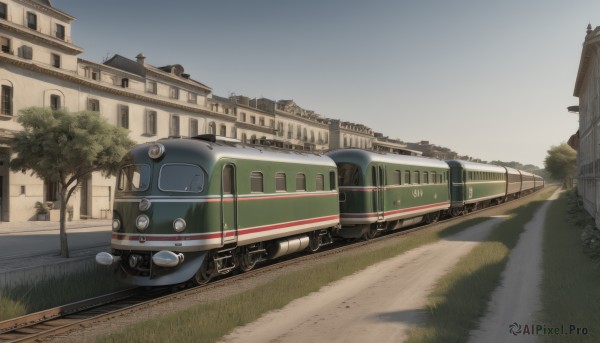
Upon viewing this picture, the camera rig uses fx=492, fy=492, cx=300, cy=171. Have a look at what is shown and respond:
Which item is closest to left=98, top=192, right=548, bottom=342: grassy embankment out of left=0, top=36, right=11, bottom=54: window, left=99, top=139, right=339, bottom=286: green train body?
left=99, top=139, right=339, bottom=286: green train body

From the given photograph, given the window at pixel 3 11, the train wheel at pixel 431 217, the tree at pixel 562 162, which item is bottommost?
the train wheel at pixel 431 217

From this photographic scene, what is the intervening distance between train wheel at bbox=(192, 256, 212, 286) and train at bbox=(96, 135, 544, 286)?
3 centimetres

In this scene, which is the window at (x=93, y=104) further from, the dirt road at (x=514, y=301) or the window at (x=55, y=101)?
the dirt road at (x=514, y=301)

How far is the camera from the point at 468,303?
→ 32.4 feet

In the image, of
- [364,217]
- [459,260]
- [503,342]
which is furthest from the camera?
[364,217]

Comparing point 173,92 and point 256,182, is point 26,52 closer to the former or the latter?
point 173,92

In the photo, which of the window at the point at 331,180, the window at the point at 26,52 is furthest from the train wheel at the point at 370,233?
the window at the point at 26,52

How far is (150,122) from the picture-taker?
39469mm

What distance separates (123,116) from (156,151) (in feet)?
88.9

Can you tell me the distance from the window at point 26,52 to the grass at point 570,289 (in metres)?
30.0

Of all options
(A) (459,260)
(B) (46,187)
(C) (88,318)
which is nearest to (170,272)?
(C) (88,318)

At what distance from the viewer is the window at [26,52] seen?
29828mm

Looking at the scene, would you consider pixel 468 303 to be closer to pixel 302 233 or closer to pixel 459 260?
pixel 459 260

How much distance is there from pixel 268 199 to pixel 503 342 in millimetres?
7424
